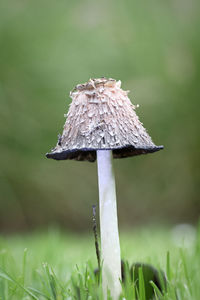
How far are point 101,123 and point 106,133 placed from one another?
0.04 m

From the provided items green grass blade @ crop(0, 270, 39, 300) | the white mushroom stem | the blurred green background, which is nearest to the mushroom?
the white mushroom stem

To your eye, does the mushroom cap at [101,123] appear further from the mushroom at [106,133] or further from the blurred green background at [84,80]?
the blurred green background at [84,80]

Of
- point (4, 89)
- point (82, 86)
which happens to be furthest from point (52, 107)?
point (82, 86)

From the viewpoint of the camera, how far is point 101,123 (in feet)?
3.86

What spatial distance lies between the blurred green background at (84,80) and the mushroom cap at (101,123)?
384 cm

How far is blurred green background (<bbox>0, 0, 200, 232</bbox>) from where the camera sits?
5090 millimetres

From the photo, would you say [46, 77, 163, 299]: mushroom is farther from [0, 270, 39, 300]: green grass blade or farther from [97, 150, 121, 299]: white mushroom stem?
[0, 270, 39, 300]: green grass blade

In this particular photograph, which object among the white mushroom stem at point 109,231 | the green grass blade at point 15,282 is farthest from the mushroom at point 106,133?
the green grass blade at point 15,282

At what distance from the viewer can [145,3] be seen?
559 centimetres

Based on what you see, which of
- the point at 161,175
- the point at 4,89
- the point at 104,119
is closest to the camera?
the point at 104,119

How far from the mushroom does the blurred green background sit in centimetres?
381

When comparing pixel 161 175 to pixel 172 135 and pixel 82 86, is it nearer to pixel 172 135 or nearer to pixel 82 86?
pixel 172 135

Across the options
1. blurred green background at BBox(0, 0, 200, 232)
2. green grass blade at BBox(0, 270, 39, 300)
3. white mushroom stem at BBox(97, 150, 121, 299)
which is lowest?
green grass blade at BBox(0, 270, 39, 300)

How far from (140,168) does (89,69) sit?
1507mm
